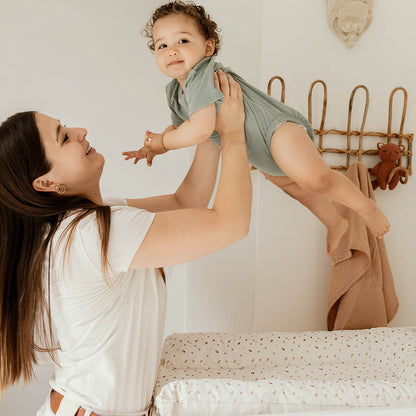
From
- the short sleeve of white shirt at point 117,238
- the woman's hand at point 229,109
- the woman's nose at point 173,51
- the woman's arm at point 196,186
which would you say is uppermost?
the woman's nose at point 173,51

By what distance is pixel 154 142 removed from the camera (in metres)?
1.50

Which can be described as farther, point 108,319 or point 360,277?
point 360,277

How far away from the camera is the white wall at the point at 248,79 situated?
205cm

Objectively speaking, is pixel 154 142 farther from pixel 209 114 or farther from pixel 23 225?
pixel 23 225

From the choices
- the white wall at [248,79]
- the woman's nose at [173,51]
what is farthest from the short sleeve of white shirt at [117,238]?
the white wall at [248,79]

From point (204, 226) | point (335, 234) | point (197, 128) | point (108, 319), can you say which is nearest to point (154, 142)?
point (197, 128)

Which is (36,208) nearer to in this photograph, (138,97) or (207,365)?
(207,365)

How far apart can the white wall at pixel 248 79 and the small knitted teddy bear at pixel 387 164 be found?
12 cm

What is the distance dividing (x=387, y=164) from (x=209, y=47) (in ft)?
3.74

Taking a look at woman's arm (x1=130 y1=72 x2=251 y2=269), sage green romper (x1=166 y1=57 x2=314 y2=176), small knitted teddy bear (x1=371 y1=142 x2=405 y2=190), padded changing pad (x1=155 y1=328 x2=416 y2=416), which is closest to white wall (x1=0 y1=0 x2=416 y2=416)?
small knitted teddy bear (x1=371 y1=142 x2=405 y2=190)

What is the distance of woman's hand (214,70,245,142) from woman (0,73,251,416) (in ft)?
0.10

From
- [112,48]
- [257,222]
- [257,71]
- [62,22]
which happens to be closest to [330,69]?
[257,71]

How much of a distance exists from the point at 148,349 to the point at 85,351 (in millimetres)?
163

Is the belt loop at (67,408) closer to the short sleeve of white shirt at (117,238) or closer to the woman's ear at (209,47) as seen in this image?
the short sleeve of white shirt at (117,238)
